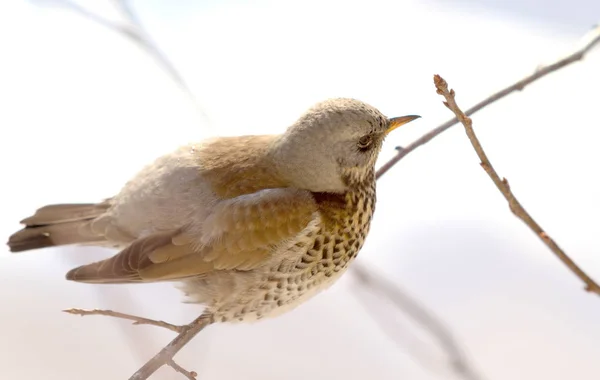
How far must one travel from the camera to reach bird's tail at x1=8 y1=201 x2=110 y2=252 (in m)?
2.00

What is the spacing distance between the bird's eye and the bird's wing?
0.20 m

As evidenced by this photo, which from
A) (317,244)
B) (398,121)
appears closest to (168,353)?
(317,244)

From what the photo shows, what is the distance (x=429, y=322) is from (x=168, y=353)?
26.1 inches

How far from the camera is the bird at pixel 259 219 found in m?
1.84

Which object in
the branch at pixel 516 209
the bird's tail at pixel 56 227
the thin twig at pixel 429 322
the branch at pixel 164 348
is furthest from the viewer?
the bird's tail at pixel 56 227

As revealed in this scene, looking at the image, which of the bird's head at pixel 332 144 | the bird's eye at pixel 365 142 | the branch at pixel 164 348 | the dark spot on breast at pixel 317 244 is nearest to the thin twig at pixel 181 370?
the branch at pixel 164 348

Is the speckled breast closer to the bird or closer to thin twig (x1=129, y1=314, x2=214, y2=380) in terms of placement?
the bird

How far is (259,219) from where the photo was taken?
1855mm

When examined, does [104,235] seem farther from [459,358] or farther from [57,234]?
[459,358]

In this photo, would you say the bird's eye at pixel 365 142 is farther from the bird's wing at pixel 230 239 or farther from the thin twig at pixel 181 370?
the thin twig at pixel 181 370

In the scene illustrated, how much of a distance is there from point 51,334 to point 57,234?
2511 mm

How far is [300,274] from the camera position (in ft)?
6.10

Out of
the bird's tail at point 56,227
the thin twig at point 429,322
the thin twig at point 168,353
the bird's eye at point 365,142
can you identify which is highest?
Result: the bird's tail at point 56,227

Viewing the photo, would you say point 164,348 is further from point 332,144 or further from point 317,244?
point 332,144
